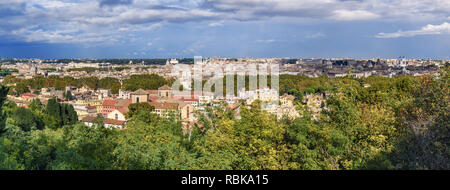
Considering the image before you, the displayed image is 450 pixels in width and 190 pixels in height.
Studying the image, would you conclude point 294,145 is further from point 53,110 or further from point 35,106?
point 35,106

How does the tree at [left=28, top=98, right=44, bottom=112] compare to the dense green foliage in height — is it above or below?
below

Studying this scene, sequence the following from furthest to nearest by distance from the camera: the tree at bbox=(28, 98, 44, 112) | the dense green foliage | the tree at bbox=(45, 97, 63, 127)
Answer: the tree at bbox=(28, 98, 44, 112) < the tree at bbox=(45, 97, 63, 127) < the dense green foliage

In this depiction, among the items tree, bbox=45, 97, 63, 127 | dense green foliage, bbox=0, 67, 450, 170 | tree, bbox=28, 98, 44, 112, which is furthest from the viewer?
tree, bbox=28, 98, 44, 112

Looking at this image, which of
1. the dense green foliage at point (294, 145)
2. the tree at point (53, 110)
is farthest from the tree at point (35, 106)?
the dense green foliage at point (294, 145)

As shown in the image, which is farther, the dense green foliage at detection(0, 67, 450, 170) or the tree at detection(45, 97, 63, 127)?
→ the tree at detection(45, 97, 63, 127)

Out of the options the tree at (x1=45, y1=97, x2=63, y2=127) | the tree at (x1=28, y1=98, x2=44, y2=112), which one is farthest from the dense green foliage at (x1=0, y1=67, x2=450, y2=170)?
the tree at (x1=28, y1=98, x2=44, y2=112)

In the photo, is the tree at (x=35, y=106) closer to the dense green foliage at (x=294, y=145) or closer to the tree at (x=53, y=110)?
the tree at (x=53, y=110)

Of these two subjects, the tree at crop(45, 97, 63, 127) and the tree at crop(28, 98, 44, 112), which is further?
the tree at crop(28, 98, 44, 112)

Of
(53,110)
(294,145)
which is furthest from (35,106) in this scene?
(294,145)

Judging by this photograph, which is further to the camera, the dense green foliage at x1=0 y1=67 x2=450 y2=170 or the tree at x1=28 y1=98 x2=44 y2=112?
the tree at x1=28 y1=98 x2=44 y2=112

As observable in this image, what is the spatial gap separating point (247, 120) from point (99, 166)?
15.8 ft

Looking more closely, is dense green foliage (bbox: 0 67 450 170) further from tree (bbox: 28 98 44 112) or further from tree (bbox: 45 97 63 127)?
tree (bbox: 28 98 44 112)

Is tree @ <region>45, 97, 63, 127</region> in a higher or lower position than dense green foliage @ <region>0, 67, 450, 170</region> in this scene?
lower
